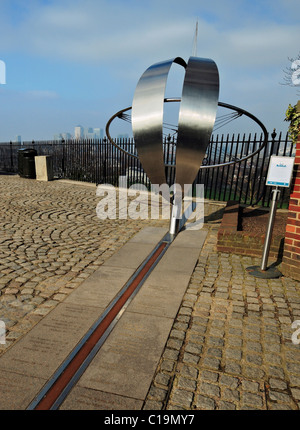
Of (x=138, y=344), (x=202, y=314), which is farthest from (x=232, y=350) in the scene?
(x=138, y=344)

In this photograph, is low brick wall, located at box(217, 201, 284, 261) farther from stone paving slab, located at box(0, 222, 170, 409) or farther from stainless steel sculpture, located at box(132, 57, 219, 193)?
stone paving slab, located at box(0, 222, 170, 409)

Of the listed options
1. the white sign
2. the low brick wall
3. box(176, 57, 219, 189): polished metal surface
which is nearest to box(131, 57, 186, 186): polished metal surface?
box(176, 57, 219, 189): polished metal surface

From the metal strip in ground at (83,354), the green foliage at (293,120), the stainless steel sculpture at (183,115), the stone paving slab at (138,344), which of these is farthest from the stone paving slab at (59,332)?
the green foliage at (293,120)

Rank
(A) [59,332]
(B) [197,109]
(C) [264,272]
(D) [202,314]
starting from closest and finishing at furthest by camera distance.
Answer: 1. (A) [59,332]
2. (D) [202,314]
3. (C) [264,272]
4. (B) [197,109]

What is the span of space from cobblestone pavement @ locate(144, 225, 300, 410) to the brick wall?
0.23m

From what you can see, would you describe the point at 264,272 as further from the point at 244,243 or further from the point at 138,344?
the point at 138,344

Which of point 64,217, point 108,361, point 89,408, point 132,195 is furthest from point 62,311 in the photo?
point 132,195

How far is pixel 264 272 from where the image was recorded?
4461 millimetres

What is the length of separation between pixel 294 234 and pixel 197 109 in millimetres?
2613

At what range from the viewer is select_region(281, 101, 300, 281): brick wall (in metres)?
4.18

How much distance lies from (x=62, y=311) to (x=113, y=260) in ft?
5.35

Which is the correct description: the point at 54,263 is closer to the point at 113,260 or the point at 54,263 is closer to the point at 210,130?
the point at 113,260

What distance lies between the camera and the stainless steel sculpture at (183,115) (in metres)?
4.86

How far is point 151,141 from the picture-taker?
538 centimetres
